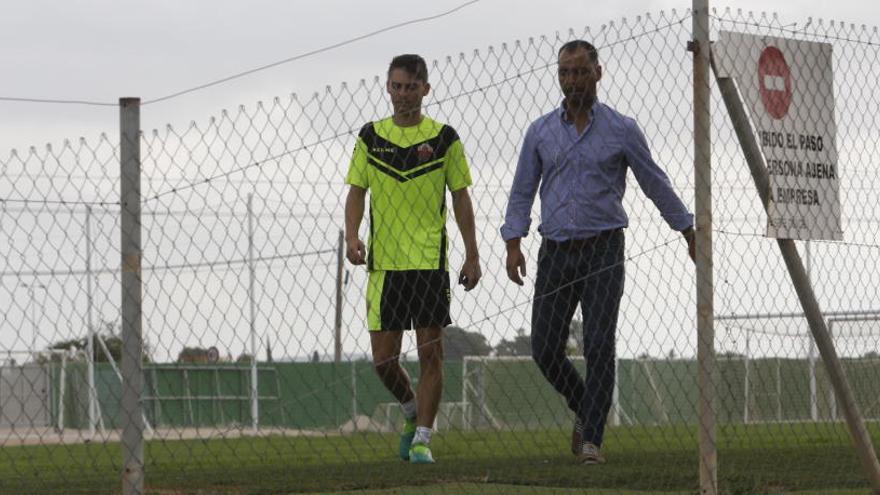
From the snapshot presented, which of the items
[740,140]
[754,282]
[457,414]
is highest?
[740,140]

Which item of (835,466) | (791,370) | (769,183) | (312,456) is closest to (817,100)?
(769,183)

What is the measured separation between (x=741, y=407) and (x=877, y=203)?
12.2m

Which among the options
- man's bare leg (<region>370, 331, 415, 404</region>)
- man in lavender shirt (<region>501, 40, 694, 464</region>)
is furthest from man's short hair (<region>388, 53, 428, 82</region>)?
man's bare leg (<region>370, 331, 415, 404</region>)

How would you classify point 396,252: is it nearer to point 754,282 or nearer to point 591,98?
point 591,98

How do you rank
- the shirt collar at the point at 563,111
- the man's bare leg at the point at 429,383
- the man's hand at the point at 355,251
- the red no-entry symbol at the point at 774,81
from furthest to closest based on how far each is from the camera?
the man's bare leg at the point at 429,383 < the shirt collar at the point at 563,111 < the man's hand at the point at 355,251 < the red no-entry symbol at the point at 774,81

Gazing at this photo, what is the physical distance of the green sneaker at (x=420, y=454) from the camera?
30.4 ft

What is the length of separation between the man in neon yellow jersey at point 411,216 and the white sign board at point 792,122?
1.92 metres

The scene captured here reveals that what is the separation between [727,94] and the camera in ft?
23.3

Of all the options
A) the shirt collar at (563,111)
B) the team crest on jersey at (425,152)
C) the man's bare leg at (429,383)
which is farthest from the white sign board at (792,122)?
the man's bare leg at (429,383)

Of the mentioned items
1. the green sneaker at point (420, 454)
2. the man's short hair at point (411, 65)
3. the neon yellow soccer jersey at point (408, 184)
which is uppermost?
the man's short hair at point (411, 65)

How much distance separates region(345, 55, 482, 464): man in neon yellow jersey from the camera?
8.71m

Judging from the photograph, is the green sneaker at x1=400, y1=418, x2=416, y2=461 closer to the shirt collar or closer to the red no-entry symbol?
the shirt collar

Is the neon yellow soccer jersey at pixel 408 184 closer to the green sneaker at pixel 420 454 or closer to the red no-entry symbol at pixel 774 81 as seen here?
the green sneaker at pixel 420 454

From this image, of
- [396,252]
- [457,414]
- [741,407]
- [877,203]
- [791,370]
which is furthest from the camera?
[457,414]
